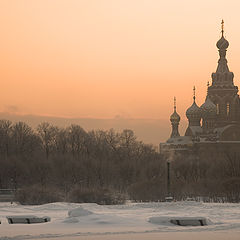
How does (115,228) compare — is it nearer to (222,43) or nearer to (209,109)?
(209,109)

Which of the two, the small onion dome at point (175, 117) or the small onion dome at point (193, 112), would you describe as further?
the small onion dome at point (175, 117)

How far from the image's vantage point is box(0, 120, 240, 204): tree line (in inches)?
1358

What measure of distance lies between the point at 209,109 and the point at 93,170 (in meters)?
34.0

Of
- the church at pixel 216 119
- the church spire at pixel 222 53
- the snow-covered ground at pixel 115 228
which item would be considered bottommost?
the snow-covered ground at pixel 115 228

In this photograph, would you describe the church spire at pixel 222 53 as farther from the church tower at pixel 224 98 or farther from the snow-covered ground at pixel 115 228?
the snow-covered ground at pixel 115 228

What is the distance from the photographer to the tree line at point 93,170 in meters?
34.5

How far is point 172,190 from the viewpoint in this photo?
36.1 meters

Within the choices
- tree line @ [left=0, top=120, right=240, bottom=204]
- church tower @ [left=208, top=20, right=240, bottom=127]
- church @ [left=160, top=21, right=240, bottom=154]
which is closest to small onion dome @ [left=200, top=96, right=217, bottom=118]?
church @ [left=160, top=21, right=240, bottom=154]

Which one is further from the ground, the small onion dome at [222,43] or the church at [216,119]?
the small onion dome at [222,43]

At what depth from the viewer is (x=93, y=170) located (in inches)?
2157

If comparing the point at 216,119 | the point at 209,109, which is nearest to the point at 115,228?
the point at 209,109

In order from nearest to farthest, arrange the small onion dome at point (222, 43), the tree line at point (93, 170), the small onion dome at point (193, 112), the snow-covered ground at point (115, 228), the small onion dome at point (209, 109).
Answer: the snow-covered ground at point (115, 228) → the tree line at point (93, 170) → the small onion dome at point (209, 109) → the small onion dome at point (193, 112) → the small onion dome at point (222, 43)

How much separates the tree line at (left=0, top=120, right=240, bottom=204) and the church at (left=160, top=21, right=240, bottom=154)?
2711 millimetres

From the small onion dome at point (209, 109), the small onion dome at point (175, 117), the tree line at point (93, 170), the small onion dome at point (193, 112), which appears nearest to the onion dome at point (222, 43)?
the small onion dome at point (193, 112)
